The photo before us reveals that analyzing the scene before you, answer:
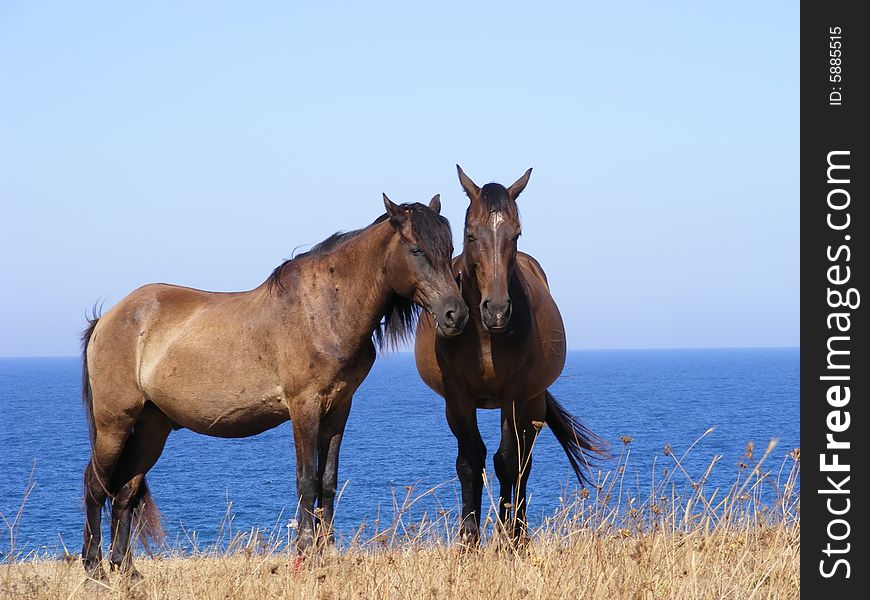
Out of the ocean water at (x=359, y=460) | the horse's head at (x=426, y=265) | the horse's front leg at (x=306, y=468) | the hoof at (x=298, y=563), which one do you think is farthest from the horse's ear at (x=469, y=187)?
the hoof at (x=298, y=563)

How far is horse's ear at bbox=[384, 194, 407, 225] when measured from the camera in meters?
6.14

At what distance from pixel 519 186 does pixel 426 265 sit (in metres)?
1.10

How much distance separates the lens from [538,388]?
23.3 feet

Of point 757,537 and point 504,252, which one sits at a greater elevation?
point 504,252

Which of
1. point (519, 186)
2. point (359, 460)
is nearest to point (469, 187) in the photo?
point (519, 186)

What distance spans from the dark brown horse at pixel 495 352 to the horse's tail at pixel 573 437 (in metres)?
1.51

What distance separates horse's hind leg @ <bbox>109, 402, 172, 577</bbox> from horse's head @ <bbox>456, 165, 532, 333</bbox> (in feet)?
9.14

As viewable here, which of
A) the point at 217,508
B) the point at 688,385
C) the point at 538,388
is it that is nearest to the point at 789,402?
the point at 688,385

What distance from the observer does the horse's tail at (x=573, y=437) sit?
8805 mm

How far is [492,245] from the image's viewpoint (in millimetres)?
6199

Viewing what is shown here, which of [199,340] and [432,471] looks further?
[432,471]
